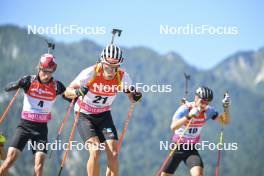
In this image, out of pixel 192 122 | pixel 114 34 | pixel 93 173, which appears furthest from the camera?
pixel 192 122

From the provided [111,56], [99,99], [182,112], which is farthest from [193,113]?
[111,56]

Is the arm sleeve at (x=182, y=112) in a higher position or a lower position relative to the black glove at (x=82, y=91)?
lower

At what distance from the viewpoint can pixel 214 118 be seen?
58.1 feet

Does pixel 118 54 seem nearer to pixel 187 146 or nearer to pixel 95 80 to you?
pixel 95 80

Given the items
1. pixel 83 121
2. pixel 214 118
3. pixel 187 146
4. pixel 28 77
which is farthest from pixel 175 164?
pixel 28 77

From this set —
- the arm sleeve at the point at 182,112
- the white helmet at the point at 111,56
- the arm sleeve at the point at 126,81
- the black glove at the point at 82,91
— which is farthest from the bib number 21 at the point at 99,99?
the arm sleeve at the point at 182,112

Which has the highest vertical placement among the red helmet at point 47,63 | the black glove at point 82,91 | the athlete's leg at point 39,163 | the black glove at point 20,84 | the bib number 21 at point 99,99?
the red helmet at point 47,63

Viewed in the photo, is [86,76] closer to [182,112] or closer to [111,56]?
[111,56]

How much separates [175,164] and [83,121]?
404 cm

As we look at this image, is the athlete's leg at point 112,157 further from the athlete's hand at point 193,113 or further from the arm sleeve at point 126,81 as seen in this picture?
the athlete's hand at point 193,113

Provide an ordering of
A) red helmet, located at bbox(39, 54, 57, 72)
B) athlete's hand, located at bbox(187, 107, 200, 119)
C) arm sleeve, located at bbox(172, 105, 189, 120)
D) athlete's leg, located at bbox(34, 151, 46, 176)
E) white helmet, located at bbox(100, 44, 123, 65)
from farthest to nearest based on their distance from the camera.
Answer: arm sleeve, located at bbox(172, 105, 189, 120)
athlete's hand, located at bbox(187, 107, 200, 119)
red helmet, located at bbox(39, 54, 57, 72)
athlete's leg, located at bbox(34, 151, 46, 176)
white helmet, located at bbox(100, 44, 123, 65)

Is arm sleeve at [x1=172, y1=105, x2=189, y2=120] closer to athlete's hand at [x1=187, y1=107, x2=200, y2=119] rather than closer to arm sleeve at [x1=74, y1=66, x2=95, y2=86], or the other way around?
athlete's hand at [x1=187, y1=107, x2=200, y2=119]

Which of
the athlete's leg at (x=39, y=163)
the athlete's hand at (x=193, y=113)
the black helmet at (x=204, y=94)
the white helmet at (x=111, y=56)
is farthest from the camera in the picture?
the black helmet at (x=204, y=94)

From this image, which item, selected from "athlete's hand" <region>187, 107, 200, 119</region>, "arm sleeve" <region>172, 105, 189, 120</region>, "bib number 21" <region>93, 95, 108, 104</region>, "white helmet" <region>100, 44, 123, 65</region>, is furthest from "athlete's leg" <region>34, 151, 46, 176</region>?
"athlete's hand" <region>187, 107, 200, 119</region>
